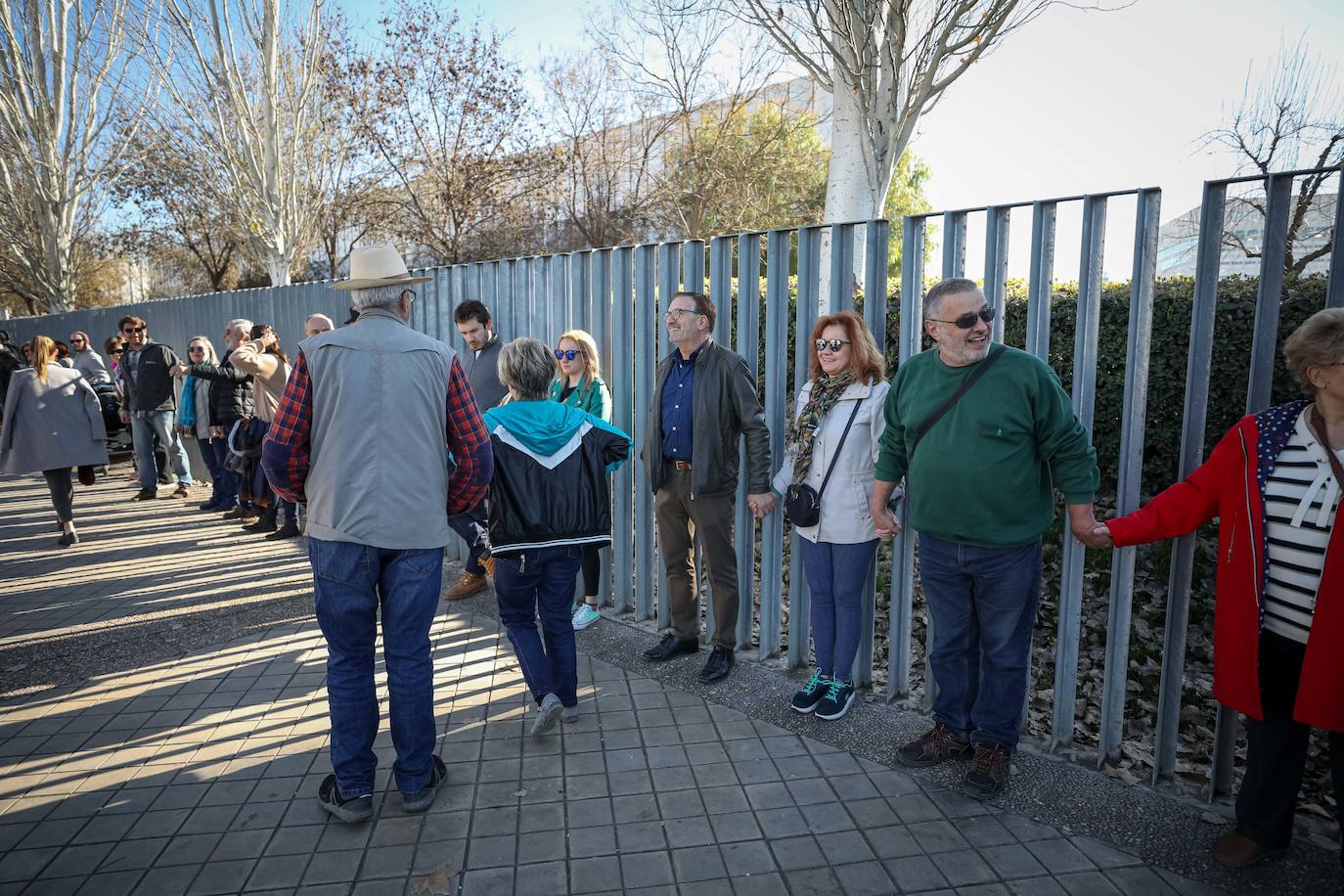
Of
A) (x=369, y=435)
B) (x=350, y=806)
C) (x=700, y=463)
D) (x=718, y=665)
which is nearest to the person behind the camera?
(x=369, y=435)

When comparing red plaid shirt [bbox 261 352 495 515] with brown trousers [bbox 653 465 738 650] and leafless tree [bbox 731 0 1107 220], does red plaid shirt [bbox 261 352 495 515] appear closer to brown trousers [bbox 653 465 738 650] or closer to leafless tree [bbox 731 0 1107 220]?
brown trousers [bbox 653 465 738 650]

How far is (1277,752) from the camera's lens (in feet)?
9.45

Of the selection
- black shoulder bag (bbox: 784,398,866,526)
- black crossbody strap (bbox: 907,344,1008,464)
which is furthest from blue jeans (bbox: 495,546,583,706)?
black crossbody strap (bbox: 907,344,1008,464)

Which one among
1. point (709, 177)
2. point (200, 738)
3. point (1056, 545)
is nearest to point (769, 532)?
point (200, 738)

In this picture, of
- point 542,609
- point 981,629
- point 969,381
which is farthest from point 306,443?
point 981,629

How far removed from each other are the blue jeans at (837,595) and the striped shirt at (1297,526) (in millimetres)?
1687

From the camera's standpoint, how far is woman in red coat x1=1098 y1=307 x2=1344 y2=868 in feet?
8.73

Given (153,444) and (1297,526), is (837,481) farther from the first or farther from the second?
(153,444)

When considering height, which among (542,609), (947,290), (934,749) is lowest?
(934,749)

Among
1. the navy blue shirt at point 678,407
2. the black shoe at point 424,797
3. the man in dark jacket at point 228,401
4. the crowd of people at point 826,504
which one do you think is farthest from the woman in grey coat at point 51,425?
the black shoe at point 424,797

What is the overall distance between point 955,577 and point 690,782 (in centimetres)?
147

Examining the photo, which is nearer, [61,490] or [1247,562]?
[1247,562]

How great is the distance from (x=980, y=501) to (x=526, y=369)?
2109 millimetres

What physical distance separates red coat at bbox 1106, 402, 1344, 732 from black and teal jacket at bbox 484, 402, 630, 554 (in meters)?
2.35
